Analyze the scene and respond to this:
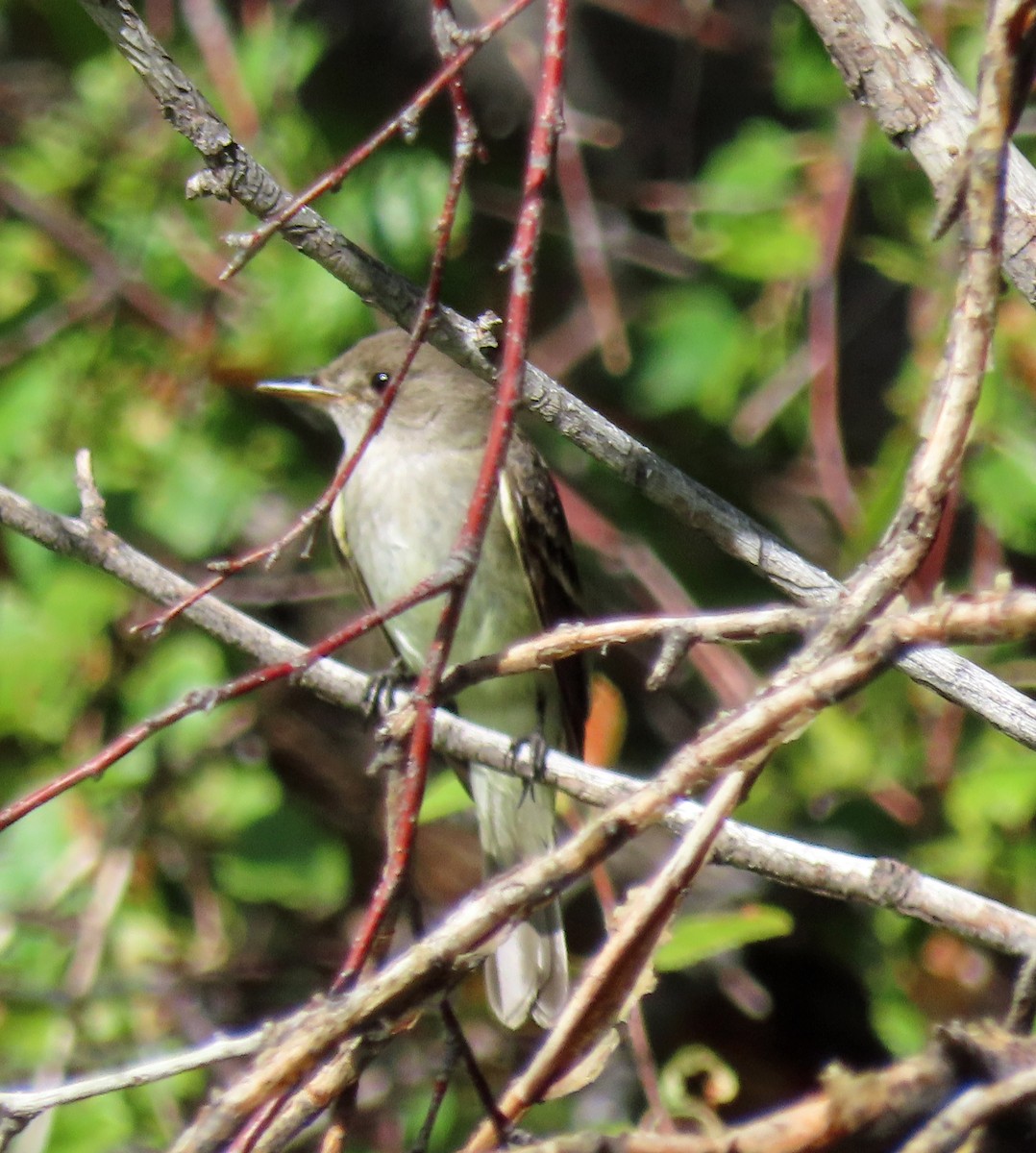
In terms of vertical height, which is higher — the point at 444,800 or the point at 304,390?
the point at 304,390

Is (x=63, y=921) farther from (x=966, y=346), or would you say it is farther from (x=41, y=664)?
(x=966, y=346)

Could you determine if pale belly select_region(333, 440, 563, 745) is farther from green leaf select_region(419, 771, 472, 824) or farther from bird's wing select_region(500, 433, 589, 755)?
green leaf select_region(419, 771, 472, 824)

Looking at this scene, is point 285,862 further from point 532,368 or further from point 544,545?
point 532,368

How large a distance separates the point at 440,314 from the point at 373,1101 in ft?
9.52

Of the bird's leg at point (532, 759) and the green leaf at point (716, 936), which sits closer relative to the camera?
the bird's leg at point (532, 759)

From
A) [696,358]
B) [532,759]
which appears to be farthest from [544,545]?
[532,759]

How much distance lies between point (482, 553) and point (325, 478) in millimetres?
888

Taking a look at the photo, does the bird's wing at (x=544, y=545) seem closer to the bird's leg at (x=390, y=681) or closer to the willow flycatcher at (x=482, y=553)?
the willow flycatcher at (x=482, y=553)

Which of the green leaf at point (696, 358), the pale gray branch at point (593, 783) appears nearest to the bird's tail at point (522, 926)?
the pale gray branch at point (593, 783)

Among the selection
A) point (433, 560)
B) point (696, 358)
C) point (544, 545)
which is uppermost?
point (696, 358)

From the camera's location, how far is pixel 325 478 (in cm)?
449

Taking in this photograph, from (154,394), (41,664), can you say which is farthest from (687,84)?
(41,664)

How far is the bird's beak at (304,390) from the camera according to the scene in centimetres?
383

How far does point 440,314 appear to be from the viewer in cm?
182
